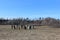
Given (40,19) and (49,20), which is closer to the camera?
(49,20)

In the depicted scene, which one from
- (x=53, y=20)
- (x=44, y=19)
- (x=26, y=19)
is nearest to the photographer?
(x=53, y=20)

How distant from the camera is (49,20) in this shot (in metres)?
52.9

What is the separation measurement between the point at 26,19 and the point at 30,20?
1956mm

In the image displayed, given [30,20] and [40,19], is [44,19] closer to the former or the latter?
[40,19]

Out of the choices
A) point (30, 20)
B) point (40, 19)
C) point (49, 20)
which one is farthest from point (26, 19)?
point (49, 20)

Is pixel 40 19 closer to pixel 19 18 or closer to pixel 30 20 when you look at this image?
pixel 30 20

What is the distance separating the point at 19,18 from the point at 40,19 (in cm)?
748

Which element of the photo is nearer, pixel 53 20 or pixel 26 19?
pixel 53 20

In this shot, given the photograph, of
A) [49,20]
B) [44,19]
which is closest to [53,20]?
[49,20]

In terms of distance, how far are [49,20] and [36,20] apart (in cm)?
694

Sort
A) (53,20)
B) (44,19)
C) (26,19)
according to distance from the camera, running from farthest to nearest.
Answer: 1. (26,19)
2. (44,19)
3. (53,20)

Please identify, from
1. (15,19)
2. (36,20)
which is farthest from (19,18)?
(36,20)

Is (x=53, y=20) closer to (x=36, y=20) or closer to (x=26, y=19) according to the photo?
(x=36, y=20)

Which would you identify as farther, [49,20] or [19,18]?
[19,18]
